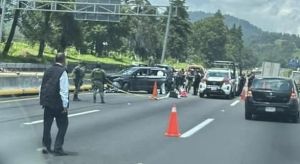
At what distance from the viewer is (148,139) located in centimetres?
1419

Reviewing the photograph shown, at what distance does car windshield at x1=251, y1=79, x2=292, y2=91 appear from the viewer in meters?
20.8

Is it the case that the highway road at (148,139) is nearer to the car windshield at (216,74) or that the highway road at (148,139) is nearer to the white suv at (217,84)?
the white suv at (217,84)

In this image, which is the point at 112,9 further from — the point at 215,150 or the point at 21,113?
the point at 215,150

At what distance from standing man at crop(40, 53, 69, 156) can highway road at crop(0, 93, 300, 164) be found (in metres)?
0.34

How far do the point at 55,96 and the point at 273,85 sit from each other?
449 inches

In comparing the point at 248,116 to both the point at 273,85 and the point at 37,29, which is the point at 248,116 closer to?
the point at 273,85

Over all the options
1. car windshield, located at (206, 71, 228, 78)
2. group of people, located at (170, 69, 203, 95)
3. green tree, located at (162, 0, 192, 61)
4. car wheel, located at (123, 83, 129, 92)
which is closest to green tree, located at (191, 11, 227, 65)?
green tree, located at (162, 0, 192, 61)

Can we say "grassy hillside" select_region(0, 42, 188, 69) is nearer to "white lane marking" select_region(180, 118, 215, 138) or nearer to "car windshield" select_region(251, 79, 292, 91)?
"car windshield" select_region(251, 79, 292, 91)

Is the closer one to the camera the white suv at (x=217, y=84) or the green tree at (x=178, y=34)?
the white suv at (x=217, y=84)

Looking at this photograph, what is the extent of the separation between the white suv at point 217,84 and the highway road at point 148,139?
46.9 feet

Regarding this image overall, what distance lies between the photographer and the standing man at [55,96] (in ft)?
36.0

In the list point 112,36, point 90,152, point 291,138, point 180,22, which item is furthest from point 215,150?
point 180,22

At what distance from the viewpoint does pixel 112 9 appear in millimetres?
57812

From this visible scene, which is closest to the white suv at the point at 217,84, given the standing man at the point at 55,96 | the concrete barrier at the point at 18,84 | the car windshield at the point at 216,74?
the car windshield at the point at 216,74
